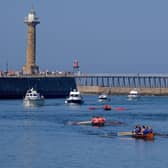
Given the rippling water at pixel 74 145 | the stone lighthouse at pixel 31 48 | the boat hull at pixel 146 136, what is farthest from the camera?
the stone lighthouse at pixel 31 48

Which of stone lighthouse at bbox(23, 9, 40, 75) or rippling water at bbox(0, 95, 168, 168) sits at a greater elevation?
stone lighthouse at bbox(23, 9, 40, 75)

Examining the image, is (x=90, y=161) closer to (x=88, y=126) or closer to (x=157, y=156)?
(x=157, y=156)

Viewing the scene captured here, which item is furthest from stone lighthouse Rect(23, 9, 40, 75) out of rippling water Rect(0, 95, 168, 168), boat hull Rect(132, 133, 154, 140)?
boat hull Rect(132, 133, 154, 140)

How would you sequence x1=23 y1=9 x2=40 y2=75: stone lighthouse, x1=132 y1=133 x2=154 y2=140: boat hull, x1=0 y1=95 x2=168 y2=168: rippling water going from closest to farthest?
x1=0 y1=95 x2=168 y2=168: rippling water → x1=132 y1=133 x2=154 y2=140: boat hull → x1=23 y1=9 x2=40 y2=75: stone lighthouse

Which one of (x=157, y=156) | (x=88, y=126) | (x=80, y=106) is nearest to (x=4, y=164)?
(x=157, y=156)

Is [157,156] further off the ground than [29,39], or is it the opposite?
[29,39]

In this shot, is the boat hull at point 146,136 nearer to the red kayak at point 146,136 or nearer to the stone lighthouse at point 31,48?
the red kayak at point 146,136

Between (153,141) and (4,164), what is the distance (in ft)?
60.7

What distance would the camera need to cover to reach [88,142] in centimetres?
8031

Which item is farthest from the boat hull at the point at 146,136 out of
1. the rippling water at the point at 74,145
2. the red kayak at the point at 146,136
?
the rippling water at the point at 74,145

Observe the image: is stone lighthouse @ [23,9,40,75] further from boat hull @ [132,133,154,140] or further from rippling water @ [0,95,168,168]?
boat hull @ [132,133,154,140]

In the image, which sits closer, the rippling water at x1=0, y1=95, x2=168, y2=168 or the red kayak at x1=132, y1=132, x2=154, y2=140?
the rippling water at x1=0, y1=95, x2=168, y2=168

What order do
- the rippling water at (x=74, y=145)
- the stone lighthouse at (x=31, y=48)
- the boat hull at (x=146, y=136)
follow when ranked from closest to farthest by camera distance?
the rippling water at (x=74, y=145)
the boat hull at (x=146, y=136)
the stone lighthouse at (x=31, y=48)

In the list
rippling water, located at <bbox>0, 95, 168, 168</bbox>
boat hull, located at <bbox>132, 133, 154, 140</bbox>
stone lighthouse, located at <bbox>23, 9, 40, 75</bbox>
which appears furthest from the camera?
stone lighthouse, located at <bbox>23, 9, 40, 75</bbox>
